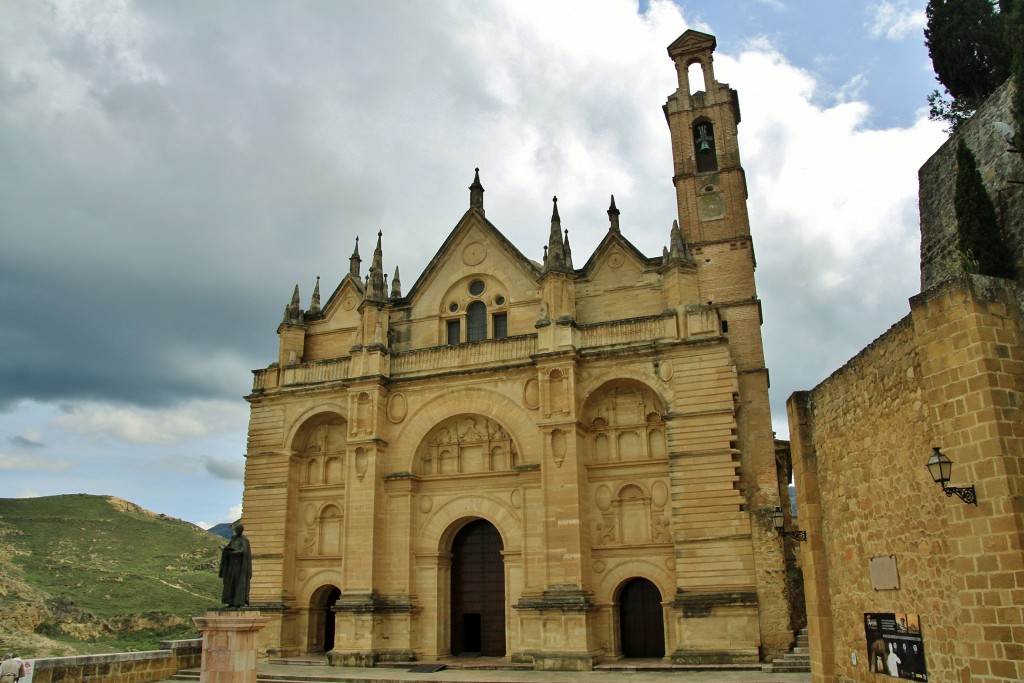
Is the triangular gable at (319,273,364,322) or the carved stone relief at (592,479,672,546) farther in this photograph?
the triangular gable at (319,273,364,322)

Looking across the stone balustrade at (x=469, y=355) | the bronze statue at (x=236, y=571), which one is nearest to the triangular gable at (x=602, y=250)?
the stone balustrade at (x=469, y=355)

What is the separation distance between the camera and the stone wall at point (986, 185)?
17938 millimetres

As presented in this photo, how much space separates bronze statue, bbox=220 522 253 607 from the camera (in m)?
15.8

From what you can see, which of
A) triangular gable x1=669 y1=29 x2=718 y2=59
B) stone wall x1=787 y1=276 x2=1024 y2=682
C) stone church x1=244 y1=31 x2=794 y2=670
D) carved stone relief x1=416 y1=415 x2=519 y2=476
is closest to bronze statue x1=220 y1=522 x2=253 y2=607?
stone church x1=244 y1=31 x2=794 y2=670

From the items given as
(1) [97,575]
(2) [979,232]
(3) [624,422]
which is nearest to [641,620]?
(3) [624,422]

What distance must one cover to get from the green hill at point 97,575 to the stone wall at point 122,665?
8042 millimetres

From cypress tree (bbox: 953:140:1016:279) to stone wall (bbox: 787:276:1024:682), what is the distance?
5754mm

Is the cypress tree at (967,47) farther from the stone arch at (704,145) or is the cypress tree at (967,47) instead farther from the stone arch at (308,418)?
the stone arch at (308,418)

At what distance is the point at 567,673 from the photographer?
21875mm

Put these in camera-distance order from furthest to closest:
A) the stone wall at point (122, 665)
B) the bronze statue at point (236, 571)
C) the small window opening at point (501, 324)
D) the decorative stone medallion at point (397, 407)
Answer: the small window opening at point (501, 324), the decorative stone medallion at point (397, 407), the stone wall at point (122, 665), the bronze statue at point (236, 571)

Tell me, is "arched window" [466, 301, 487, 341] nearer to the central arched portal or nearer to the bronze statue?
the central arched portal

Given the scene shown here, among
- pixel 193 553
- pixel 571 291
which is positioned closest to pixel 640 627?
pixel 571 291

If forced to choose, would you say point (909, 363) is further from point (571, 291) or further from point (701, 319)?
point (571, 291)

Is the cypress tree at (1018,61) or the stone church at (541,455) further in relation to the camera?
the stone church at (541,455)
